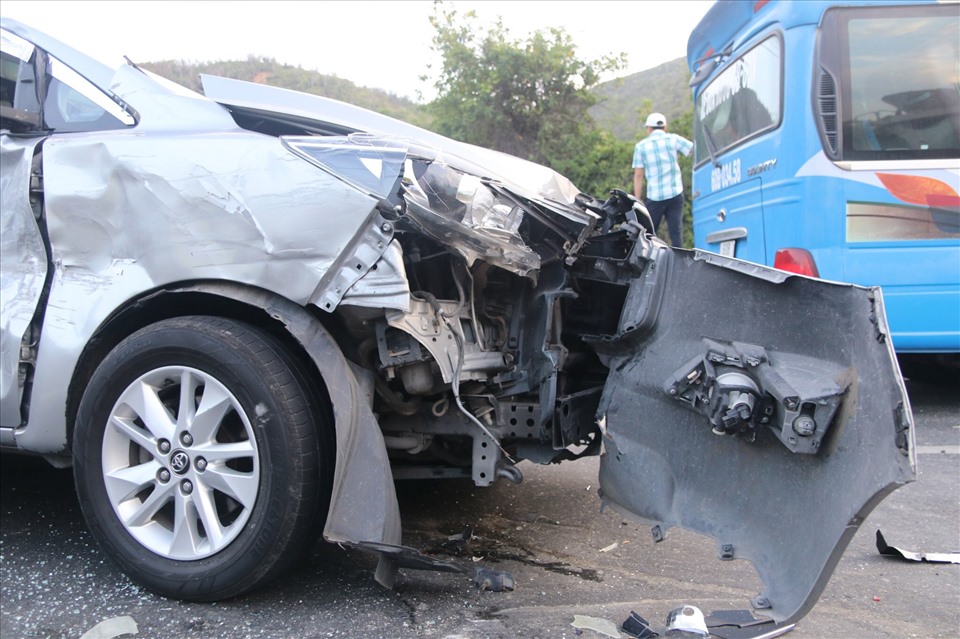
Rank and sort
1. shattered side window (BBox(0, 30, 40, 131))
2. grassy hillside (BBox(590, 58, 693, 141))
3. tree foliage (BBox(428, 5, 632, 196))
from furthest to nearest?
grassy hillside (BBox(590, 58, 693, 141)) < tree foliage (BBox(428, 5, 632, 196)) < shattered side window (BBox(0, 30, 40, 131))

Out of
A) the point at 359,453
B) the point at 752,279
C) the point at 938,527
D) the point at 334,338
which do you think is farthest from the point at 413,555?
the point at 938,527

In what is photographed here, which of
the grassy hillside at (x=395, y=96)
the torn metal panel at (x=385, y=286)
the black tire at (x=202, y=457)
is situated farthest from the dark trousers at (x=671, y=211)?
the black tire at (x=202, y=457)

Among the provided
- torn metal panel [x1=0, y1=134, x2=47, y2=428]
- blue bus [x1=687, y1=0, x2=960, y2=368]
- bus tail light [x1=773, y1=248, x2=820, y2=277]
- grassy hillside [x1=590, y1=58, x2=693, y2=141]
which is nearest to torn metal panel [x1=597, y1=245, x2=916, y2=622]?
torn metal panel [x1=0, y1=134, x2=47, y2=428]

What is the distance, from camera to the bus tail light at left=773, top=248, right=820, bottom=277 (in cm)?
496

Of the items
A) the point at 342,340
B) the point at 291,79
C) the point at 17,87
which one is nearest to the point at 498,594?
the point at 342,340

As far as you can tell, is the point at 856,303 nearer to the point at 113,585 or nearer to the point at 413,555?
the point at 413,555

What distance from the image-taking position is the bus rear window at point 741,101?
5.43 m

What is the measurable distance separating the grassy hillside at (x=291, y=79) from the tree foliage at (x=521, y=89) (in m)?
1.71

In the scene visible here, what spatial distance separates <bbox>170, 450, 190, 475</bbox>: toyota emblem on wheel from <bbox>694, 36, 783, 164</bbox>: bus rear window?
454cm

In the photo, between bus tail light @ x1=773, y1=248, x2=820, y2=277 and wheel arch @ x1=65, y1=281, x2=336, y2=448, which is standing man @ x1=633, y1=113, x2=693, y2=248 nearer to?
bus tail light @ x1=773, y1=248, x2=820, y2=277

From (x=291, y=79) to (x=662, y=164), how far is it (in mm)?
7801

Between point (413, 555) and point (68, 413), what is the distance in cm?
149

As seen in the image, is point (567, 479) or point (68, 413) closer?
point (68, 413)

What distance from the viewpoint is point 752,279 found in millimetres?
2520
